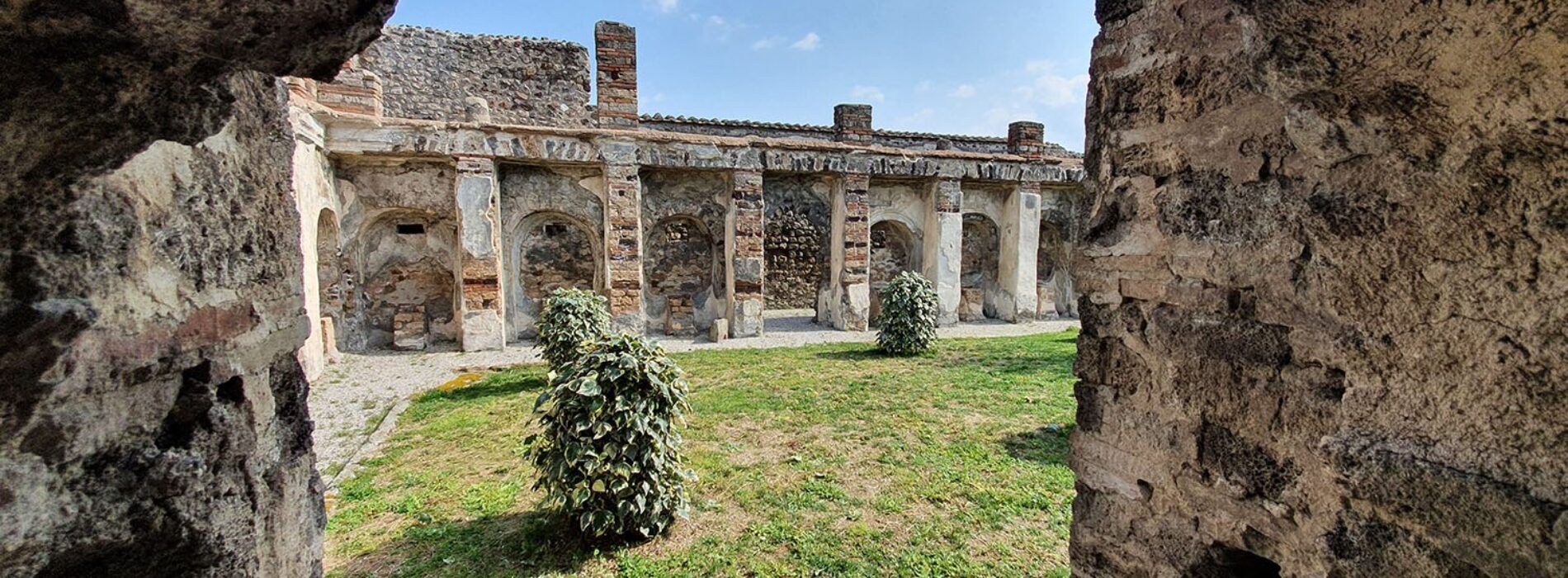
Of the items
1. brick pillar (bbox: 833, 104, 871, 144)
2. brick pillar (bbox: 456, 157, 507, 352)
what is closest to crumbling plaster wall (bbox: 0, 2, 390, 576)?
brick pillar (bbox: 456, 157, 507, 352)

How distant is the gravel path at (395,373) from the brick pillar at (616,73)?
173 inches

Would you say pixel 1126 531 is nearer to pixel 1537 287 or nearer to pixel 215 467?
→ pixel 1537 287

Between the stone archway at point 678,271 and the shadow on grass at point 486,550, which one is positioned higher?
the stone archway at point 678,271

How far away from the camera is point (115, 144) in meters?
1.06

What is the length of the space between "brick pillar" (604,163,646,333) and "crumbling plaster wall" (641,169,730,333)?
0.63 meters

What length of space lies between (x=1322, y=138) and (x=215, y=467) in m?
2.73

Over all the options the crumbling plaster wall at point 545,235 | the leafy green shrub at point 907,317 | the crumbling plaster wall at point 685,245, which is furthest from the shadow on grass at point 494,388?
the leafy green shrub at point 907,317

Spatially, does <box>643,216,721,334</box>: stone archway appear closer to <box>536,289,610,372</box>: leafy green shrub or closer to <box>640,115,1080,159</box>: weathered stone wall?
<box>640,115,1080,159</box>: weathered stone wall

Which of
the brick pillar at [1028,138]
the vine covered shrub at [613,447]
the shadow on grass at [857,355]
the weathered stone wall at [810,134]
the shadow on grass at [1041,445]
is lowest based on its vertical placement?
the shadow on grass at [1041,445]

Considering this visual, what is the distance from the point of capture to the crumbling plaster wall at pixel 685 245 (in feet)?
38.0

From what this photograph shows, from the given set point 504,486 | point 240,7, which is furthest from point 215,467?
point 504,486

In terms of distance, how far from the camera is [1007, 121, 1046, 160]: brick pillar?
1358 centimetres

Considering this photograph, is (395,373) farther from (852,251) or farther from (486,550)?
(852,251)

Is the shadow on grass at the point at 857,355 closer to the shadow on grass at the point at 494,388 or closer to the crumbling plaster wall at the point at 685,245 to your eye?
the crumbling plaster wall at the point at 685,245
